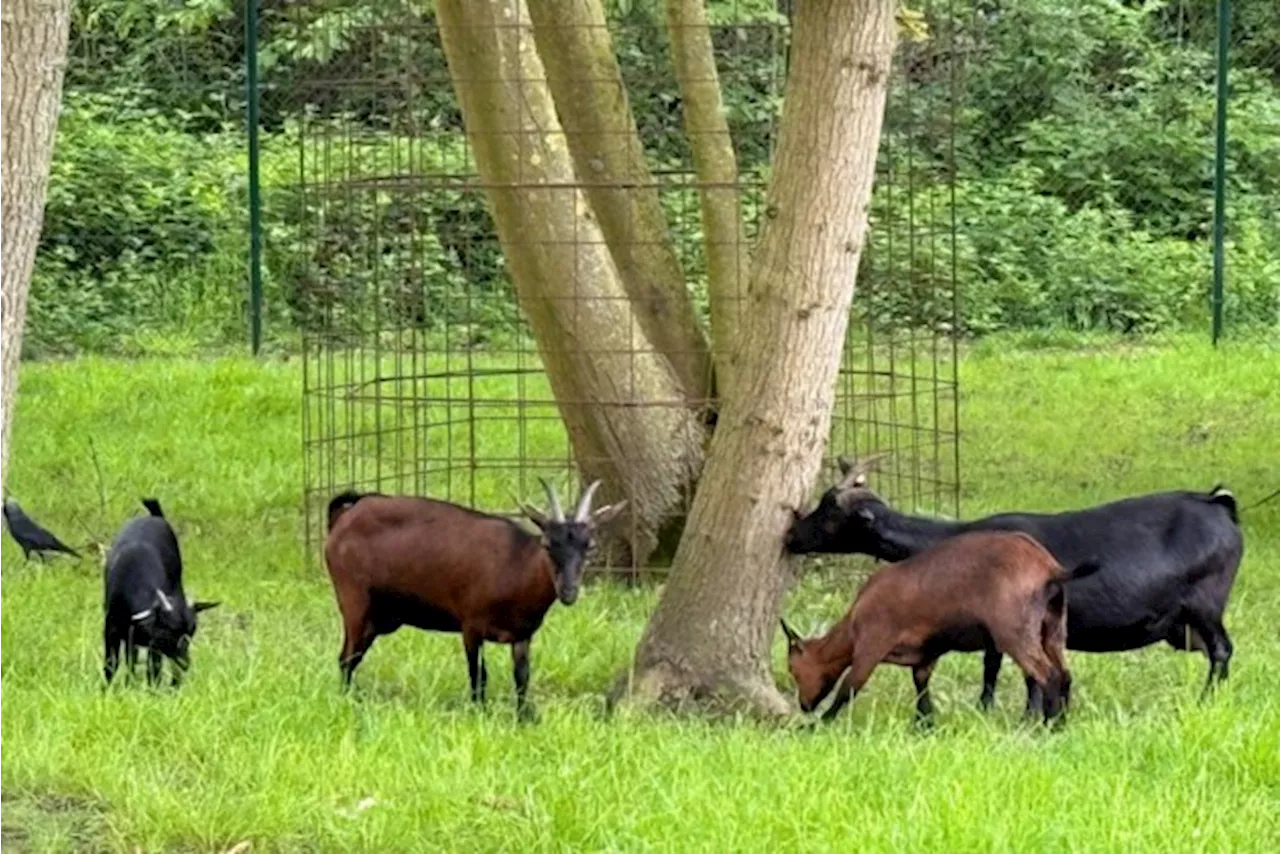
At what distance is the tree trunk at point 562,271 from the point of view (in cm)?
1013

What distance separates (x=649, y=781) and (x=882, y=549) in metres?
2.15

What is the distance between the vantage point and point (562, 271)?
33.3ft

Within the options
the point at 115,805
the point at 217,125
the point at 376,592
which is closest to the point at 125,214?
the point at 217,125

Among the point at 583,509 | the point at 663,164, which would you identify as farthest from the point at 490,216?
the point at 583,509

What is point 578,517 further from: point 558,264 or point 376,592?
point 558,264

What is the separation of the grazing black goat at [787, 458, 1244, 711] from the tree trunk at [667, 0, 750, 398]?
2.22 meters

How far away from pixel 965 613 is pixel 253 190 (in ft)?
32.1

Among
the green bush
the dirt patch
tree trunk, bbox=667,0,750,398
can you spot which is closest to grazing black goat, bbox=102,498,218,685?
the dirt patch

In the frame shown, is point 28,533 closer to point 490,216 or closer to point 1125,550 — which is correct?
point 1125,550

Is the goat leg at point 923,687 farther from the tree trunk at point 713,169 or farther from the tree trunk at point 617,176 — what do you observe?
the tree trunk at point 617,176

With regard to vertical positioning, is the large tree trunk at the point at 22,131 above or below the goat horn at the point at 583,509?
above

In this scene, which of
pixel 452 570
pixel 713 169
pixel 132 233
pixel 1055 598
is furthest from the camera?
pixel 132 233

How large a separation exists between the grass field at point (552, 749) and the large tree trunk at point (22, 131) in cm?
112

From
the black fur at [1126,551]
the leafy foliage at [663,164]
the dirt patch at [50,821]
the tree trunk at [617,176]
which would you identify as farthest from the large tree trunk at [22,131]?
the leafy foliage at [663,164]
